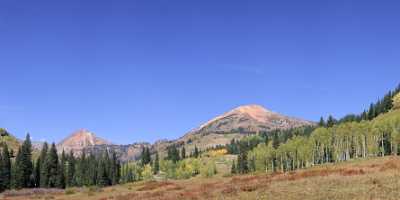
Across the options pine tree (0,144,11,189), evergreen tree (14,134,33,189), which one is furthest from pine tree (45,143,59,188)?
pine tree (0,144,11,189)

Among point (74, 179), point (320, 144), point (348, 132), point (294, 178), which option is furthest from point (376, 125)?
point (294, 178)

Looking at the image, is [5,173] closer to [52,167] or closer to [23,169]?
[23,169]

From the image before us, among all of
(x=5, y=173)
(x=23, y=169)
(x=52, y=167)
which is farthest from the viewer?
(x=52, y=167)

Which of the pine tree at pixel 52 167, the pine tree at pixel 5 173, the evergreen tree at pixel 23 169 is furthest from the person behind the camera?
the pine tree at pixel 52 167

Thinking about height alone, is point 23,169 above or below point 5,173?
above

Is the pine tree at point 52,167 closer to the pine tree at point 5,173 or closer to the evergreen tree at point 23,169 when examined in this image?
the evergreen tree at point 23,169

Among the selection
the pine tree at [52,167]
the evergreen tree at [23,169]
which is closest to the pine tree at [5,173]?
the evergreen tree at [23,169]

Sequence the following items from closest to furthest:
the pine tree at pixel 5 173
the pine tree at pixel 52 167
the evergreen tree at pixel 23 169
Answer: the pine tree at pixel 5 173, the evergreen tree at pixel 23 169, the pine tree at pixel 52 167

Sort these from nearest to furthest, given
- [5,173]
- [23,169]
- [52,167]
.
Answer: [5,173] → [23,169] → [52,167]

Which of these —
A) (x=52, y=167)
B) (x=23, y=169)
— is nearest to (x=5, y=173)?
(x=23, y=169)

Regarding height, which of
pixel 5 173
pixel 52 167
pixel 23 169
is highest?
pixel 23 169

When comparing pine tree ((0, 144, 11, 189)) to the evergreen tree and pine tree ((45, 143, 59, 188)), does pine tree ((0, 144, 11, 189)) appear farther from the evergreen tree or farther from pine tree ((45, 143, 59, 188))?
pine tree ((45, 143, 59, 188))

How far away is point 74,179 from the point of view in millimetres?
197375

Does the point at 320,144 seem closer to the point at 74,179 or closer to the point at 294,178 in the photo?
the point at 74,179
